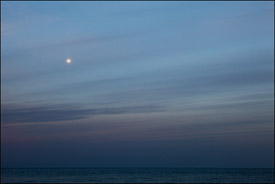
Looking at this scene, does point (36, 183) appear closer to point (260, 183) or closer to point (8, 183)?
point (8, 183)

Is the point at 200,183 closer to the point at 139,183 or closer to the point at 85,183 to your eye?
the point at 139,183

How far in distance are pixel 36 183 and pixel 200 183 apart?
122 feet

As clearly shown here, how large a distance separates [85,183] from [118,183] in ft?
25.1

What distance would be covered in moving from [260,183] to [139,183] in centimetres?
2841

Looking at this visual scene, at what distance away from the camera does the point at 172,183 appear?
7794cm

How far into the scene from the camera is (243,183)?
8038 cm

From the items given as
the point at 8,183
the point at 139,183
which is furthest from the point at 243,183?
the point at 8,183

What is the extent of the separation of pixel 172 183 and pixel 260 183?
2095 centimetres

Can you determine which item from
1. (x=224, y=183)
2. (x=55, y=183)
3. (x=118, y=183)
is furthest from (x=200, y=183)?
(x=55, y=183)

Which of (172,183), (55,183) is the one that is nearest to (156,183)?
(172,183)

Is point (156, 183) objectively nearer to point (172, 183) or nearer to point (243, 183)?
point (172, 183)

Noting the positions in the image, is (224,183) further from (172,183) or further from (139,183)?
(139,183)

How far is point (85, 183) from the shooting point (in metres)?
77.6

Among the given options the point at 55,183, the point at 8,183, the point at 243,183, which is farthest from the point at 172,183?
the point at 8,183
